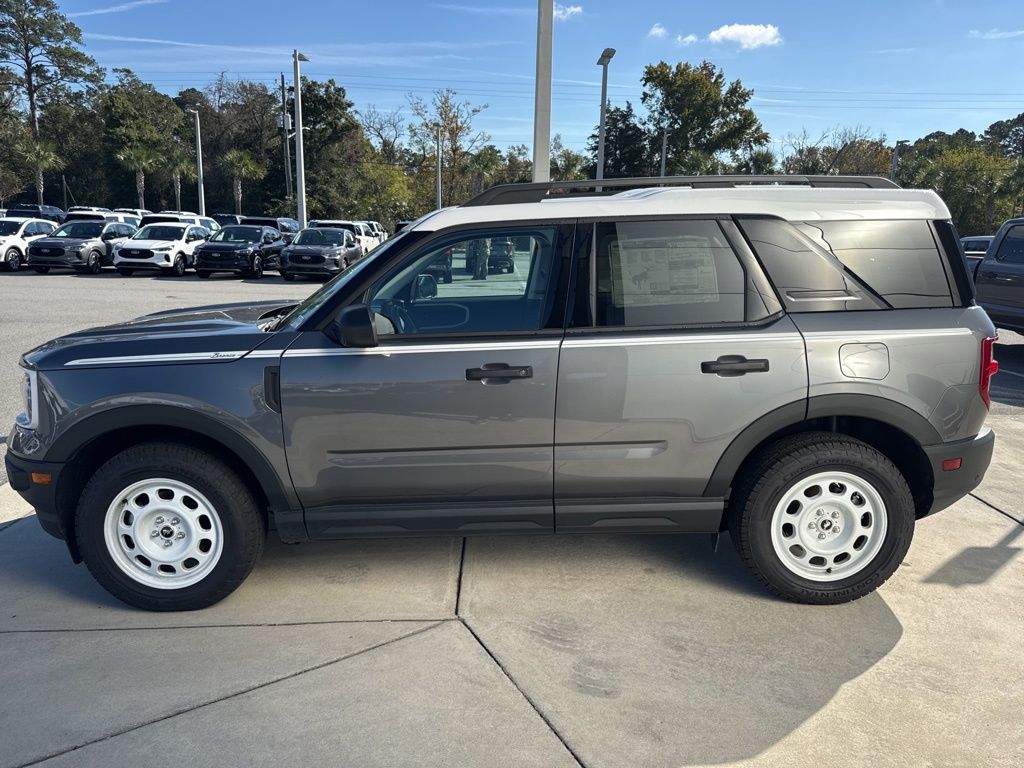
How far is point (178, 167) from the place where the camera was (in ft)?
181

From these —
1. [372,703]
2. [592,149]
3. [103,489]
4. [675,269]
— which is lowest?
[372,703]

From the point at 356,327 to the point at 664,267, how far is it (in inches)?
55.9

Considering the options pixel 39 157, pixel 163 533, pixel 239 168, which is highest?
pixel 39 157

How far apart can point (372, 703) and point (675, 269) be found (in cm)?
224

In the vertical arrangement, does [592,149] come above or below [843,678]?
above

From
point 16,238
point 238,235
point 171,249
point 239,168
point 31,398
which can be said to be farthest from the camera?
point 239,168

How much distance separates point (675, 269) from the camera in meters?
3.59

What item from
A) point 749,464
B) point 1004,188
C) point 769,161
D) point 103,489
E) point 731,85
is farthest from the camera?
point 731,85

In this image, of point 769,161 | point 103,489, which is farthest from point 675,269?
Result: point 769,161

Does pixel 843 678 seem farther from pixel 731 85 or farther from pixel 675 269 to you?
pixel 731 85

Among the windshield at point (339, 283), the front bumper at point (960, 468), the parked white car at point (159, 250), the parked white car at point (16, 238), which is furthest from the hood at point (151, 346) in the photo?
the parked white car at point (16, 238)

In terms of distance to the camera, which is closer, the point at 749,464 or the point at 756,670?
the point at 756,670

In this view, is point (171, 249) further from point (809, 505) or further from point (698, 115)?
point (698, 115)

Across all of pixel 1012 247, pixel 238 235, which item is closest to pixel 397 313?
pixel 1012 247
